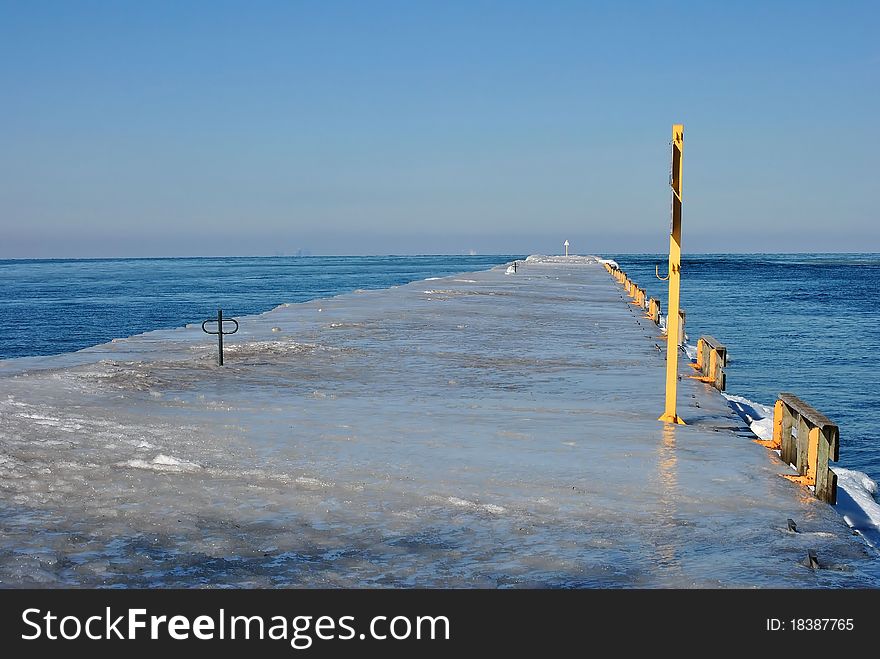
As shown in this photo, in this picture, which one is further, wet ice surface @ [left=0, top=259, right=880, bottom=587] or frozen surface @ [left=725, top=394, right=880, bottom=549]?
frozen surface @ [left=725, top=394, right=880, bottom=549]

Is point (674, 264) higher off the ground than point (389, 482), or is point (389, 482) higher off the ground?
point (674, 264)

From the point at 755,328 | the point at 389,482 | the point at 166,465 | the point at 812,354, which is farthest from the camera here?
the point at 755,328

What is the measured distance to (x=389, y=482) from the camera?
8148mm

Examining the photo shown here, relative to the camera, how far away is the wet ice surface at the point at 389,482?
604cm

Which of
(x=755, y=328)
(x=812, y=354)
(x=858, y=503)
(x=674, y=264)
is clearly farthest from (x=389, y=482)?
(x=755, y=328)

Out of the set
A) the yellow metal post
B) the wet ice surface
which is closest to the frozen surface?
the wet ice surface

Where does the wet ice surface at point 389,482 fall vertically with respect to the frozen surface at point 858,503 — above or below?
above

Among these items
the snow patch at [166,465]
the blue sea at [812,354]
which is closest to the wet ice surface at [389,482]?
the snow patch at [166,465]

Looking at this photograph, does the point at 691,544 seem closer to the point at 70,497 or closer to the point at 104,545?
the point at 104,545

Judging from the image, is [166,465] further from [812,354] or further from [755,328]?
[755,328]

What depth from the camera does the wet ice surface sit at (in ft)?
19.8

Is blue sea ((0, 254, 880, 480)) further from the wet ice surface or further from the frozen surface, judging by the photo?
the wet ice surface

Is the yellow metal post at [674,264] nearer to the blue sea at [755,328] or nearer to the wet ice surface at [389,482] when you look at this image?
the wet ice surface at [389,482]

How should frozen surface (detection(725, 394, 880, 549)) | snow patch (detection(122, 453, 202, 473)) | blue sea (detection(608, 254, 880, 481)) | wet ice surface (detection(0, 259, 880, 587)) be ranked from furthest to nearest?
blue sea (detection(608, 254, 880, 481))
snow patch (detection(122, 453, 202, 473))
frozen surface (detection(725, 394, 880, 549))
wet ice surface (detection(0, 259, 880, 587))
